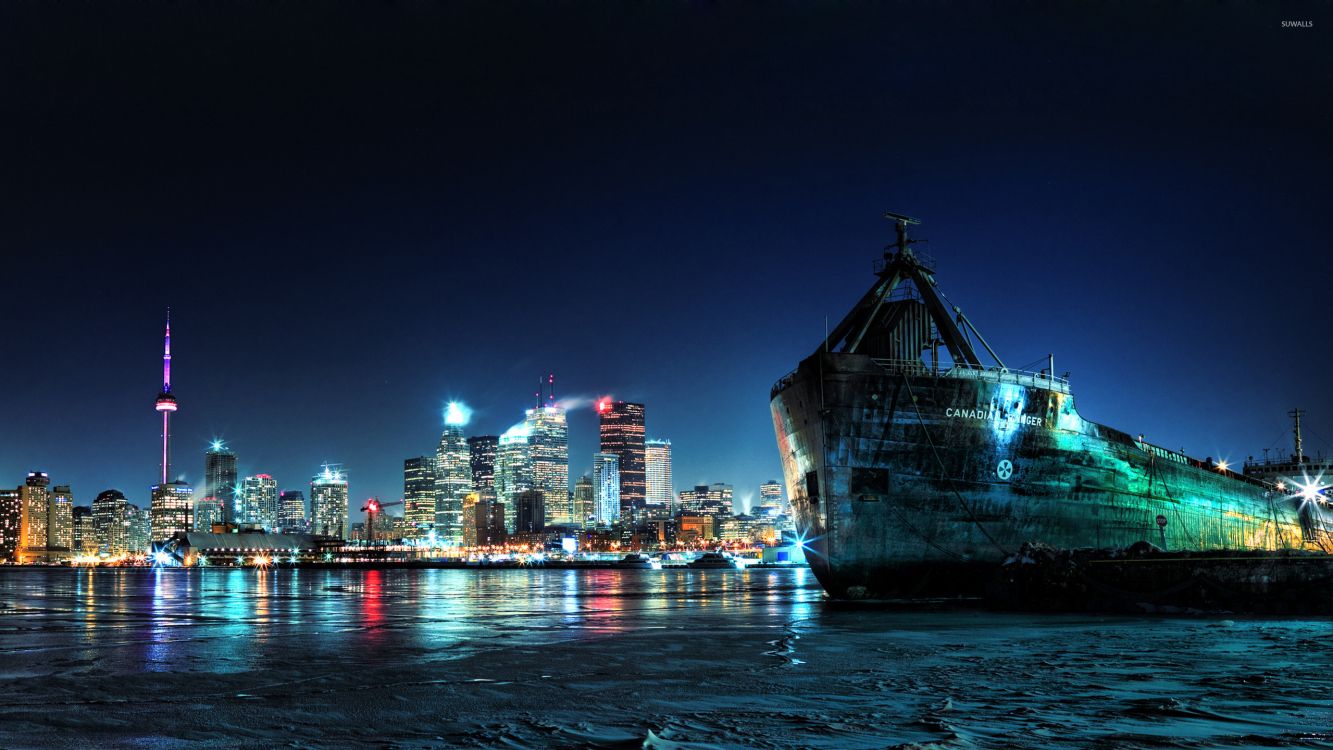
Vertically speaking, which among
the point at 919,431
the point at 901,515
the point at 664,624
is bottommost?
the point at 664,624

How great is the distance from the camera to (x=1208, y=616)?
35656mm

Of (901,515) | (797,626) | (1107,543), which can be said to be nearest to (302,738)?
(797,626)

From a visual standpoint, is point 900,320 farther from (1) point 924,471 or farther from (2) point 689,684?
(2) point 689,684

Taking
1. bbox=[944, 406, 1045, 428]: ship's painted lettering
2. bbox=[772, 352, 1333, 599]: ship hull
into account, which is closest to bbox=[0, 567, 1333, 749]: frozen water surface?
bbox=[772, 352, 1333, 599]: ship hull

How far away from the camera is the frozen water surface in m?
14.4

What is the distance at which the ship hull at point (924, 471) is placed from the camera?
41.4 m

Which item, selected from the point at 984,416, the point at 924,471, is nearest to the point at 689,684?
the point at 924,471

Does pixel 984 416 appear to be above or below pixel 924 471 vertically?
above

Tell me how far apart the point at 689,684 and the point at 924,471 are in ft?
79.1

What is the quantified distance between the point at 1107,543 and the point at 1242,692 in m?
33.1

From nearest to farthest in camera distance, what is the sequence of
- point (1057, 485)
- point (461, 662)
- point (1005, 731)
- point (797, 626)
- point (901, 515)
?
point (1005, 731) < point (461, 662) < point (797, 626) < point (901, 515) < point (1057, 485)

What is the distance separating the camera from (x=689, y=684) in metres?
19.7

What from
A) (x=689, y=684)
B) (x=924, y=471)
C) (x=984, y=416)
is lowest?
(x=689, y=684)

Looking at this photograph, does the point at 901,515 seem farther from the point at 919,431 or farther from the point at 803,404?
the point at 803,404
